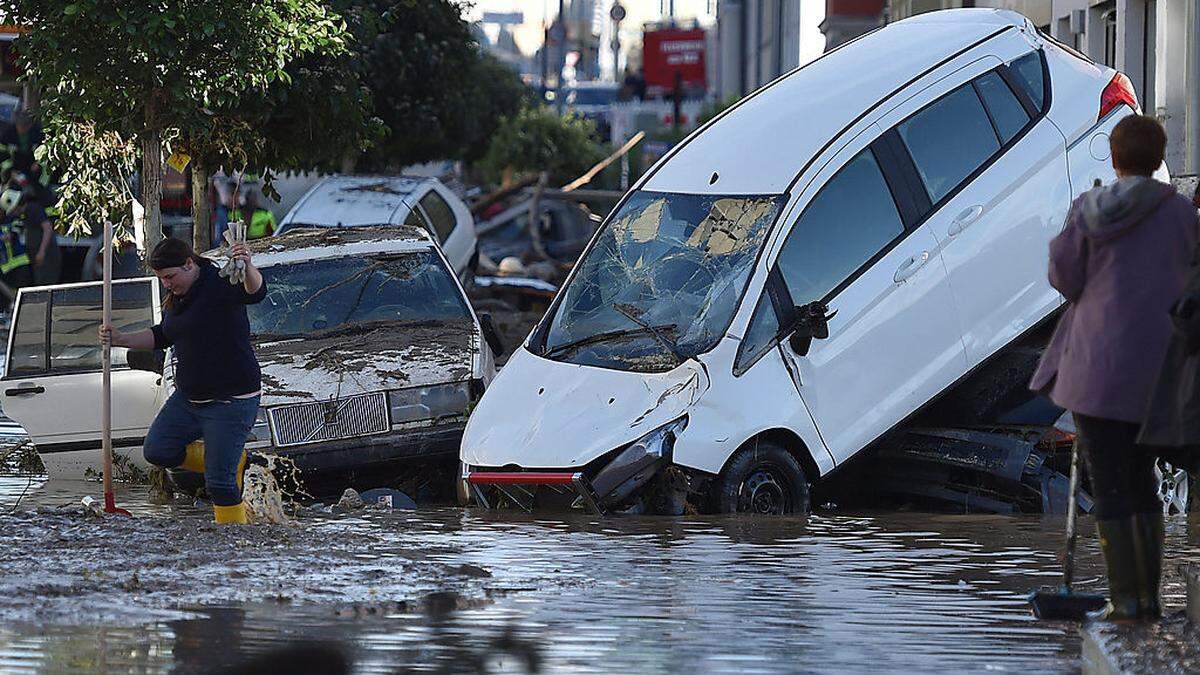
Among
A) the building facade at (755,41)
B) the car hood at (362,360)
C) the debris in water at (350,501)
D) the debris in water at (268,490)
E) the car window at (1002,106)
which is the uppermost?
the building facade at (755,41)

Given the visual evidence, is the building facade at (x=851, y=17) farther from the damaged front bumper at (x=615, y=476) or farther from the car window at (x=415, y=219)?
the damaged front bumper at (x=615, y=476)

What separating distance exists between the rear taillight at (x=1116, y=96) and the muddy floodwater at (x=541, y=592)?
2.77 m

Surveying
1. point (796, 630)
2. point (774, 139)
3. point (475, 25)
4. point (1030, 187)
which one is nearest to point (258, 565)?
point (796, 630)

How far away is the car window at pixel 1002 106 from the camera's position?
1216 centimetres

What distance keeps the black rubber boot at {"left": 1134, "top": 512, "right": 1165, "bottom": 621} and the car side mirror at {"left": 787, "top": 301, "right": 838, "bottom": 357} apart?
166 inches

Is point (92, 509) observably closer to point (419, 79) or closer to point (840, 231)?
point (840, 231)

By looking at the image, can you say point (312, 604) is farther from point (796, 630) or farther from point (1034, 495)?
point (1034, 495)

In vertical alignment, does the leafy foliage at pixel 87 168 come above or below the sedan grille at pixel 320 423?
above

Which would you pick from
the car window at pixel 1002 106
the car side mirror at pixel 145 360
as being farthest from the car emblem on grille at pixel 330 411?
the car window at pixel 1002 106

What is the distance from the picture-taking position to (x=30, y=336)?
13680 millimetres

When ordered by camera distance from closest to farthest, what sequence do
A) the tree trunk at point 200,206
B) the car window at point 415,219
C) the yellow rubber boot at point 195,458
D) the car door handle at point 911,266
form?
the yellow rubber boot at point 195,458
the car door handle at point 911,266
the tree trunk at point 200,206
the car window at point 415,219

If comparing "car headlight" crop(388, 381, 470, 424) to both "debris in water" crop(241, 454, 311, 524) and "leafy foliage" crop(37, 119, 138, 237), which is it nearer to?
"debris in water" crop(241, 454, 311, 524)

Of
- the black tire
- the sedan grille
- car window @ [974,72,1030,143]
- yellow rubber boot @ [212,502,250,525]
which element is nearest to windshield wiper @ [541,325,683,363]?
the black tire

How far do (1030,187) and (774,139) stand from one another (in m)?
1.52
